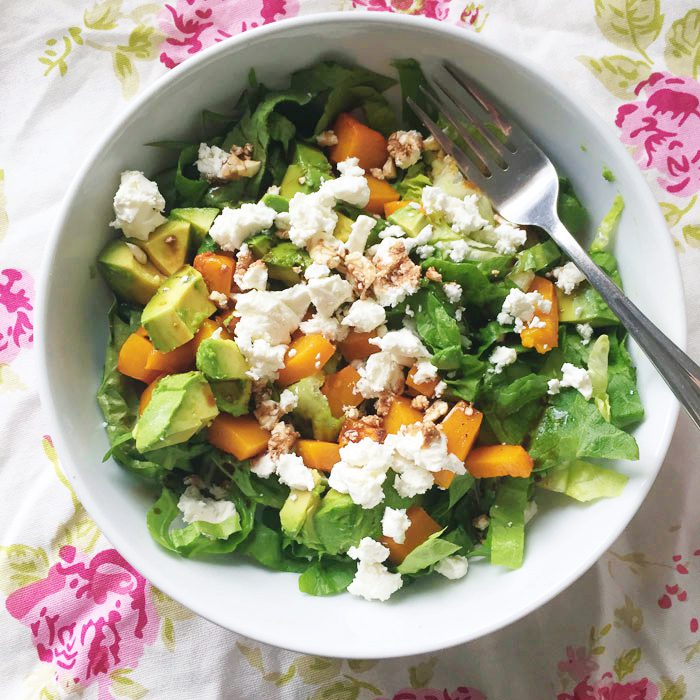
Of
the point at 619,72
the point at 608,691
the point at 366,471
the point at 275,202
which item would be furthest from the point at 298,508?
the point at 619,72

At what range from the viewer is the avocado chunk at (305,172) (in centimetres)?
186

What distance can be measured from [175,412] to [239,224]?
460mm

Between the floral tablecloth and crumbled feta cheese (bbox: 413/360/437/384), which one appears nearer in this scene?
crumbled feta cheese (bbox: 413/360/437/384)

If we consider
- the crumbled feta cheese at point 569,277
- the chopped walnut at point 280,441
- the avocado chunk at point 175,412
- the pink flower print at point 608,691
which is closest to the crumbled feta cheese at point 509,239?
the crumbled feta cheese at point 569,277

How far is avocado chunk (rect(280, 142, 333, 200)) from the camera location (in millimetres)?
1863

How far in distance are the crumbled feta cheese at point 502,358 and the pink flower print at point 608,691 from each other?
103 centimetres

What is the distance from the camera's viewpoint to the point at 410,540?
1.79m

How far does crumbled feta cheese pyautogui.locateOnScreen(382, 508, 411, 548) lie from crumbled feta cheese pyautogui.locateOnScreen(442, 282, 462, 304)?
0.50 metres

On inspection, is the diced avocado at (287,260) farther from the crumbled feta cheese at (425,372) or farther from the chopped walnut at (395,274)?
the crumbled feta cheese at (425,372)

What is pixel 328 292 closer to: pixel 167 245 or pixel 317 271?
pixel 317 271

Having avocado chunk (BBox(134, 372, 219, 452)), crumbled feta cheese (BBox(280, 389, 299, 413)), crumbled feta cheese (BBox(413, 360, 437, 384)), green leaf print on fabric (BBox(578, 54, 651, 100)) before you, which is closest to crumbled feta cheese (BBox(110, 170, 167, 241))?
avocado chunk (BBox(134, 372, 219, 452))

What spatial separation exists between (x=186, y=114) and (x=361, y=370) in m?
0.75

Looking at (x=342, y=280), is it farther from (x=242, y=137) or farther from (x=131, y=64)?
(x=131, y=64)

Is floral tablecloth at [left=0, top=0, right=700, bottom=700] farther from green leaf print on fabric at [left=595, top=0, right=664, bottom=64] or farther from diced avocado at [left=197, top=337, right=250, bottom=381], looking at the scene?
diced avocado at [left=197, top=337, right=250, bottom=381]
